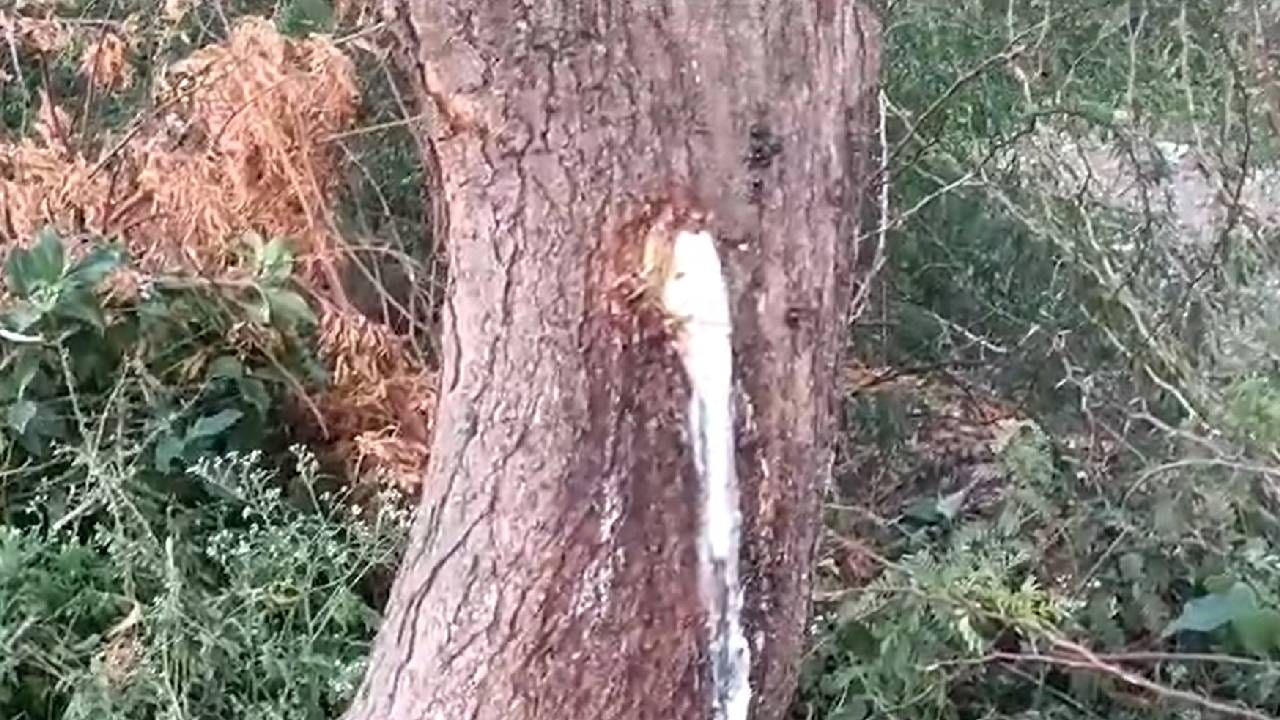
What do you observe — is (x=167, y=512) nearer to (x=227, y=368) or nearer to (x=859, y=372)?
(x=227, y=368)

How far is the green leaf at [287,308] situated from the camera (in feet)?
9.80

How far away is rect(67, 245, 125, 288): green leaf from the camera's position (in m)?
2.90

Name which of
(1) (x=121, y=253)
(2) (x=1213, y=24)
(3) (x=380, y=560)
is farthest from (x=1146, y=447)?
(1) (x=121, y=253)

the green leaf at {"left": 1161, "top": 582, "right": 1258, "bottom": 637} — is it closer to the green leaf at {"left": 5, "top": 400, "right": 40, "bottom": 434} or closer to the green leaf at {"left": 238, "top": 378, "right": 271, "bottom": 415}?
the green leaf at {"left": 238, "top": 378, "right": 271, "bottom": 415}

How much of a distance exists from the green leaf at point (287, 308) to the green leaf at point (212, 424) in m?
0.18

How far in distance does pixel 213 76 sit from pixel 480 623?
1.80 metres

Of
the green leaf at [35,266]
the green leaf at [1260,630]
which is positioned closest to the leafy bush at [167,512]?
the green leaf at [35,266]

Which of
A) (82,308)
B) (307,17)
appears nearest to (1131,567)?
(82,308)

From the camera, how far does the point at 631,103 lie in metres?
1.58

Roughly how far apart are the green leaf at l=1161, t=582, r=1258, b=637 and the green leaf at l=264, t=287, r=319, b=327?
4.81ft

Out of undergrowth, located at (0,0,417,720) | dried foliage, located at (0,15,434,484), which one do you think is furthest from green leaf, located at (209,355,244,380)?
dried foliage, located at (0,15,434,484)

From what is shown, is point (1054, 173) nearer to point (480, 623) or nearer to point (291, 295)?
point (291, 295)

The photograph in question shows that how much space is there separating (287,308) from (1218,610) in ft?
5.05

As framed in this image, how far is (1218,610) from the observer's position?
99.7 inches
